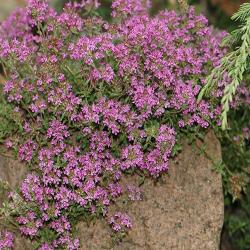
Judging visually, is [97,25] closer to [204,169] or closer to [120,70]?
[120,70]

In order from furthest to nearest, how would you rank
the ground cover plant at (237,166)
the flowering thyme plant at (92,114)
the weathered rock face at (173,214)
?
the ground cover plant at (237,166) < the weathered rock face at (173,214) < the flowering thyme plant at (92,114)

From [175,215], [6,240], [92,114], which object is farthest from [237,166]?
[6,240]

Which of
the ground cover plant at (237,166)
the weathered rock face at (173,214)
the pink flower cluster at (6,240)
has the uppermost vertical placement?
the ground cover plant at (237,166)

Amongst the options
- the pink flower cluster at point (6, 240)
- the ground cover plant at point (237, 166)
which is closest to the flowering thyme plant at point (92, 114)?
the pink flower cluster at point (6, 240)

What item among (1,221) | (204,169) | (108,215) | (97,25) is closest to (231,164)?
(204,169)

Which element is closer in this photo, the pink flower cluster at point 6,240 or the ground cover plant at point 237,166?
the pink flower cluster at point 6,240

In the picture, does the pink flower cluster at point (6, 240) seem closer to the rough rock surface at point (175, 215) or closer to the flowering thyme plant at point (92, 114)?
the flowering thyme plant at point (92, 114)
